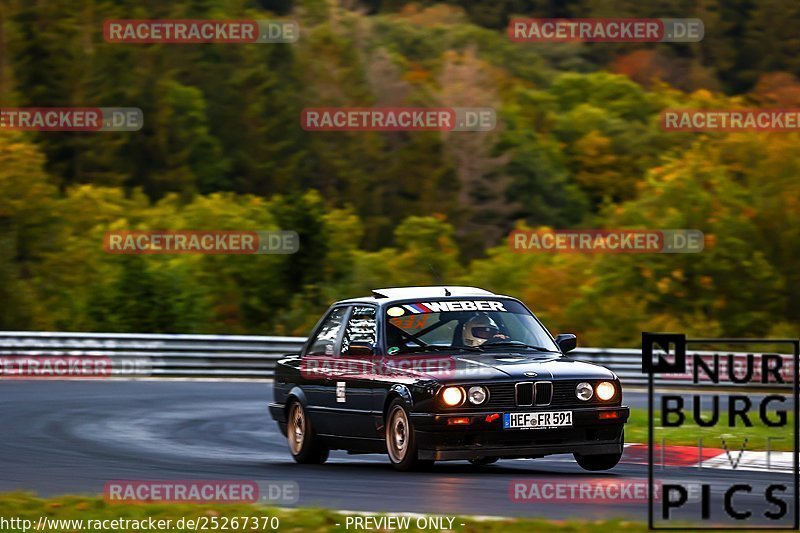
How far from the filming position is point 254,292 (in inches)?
2210

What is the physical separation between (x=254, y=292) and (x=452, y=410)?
44202 millimetres

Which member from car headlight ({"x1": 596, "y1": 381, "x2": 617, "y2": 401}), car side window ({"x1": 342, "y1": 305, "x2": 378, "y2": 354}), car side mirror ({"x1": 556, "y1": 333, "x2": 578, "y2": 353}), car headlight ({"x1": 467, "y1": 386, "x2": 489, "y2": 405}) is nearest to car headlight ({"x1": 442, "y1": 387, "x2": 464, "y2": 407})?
car headlight ({"x1": 467, "y1": 386, "x2": 489, "y2": 405})

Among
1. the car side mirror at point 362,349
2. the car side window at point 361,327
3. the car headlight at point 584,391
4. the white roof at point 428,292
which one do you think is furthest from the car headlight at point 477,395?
the white roof at point 428,292

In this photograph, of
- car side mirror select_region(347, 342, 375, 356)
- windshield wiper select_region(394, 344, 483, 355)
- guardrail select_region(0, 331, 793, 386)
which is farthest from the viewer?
guardrail select_region(0, 331, 793, 386)

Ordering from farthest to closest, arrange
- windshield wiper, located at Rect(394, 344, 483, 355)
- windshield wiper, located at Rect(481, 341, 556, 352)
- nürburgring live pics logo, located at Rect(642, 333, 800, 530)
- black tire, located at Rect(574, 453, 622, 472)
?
windshield wiper, located at Rect(481, 341, 556, 352)
windshield wiper, located at Rect(394, 344, 483, 355)
black tire, located at Rect(574, 453, 622, 472)
nürburgring live pics logo, located at Rect(642, 333, 800, 530)

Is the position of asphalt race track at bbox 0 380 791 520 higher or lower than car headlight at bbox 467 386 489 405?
lower

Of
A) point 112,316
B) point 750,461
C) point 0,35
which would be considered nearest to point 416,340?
point 750,461

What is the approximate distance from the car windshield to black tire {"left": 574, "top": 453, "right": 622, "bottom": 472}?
1032mm

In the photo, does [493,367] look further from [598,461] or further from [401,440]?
[598,461]

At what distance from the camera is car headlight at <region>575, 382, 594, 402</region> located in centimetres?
1253

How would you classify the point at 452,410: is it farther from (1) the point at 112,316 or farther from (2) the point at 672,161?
(2) the point at 672,161

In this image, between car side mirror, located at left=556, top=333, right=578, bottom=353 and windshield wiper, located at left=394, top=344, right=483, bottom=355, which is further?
car side mirror, located at left=556, top=333, right=578, bottom=353

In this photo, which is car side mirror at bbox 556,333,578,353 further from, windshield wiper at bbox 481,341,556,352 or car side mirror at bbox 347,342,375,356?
car side mirror at bbox 347,342,375,356

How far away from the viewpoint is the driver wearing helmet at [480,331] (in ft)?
44.3
